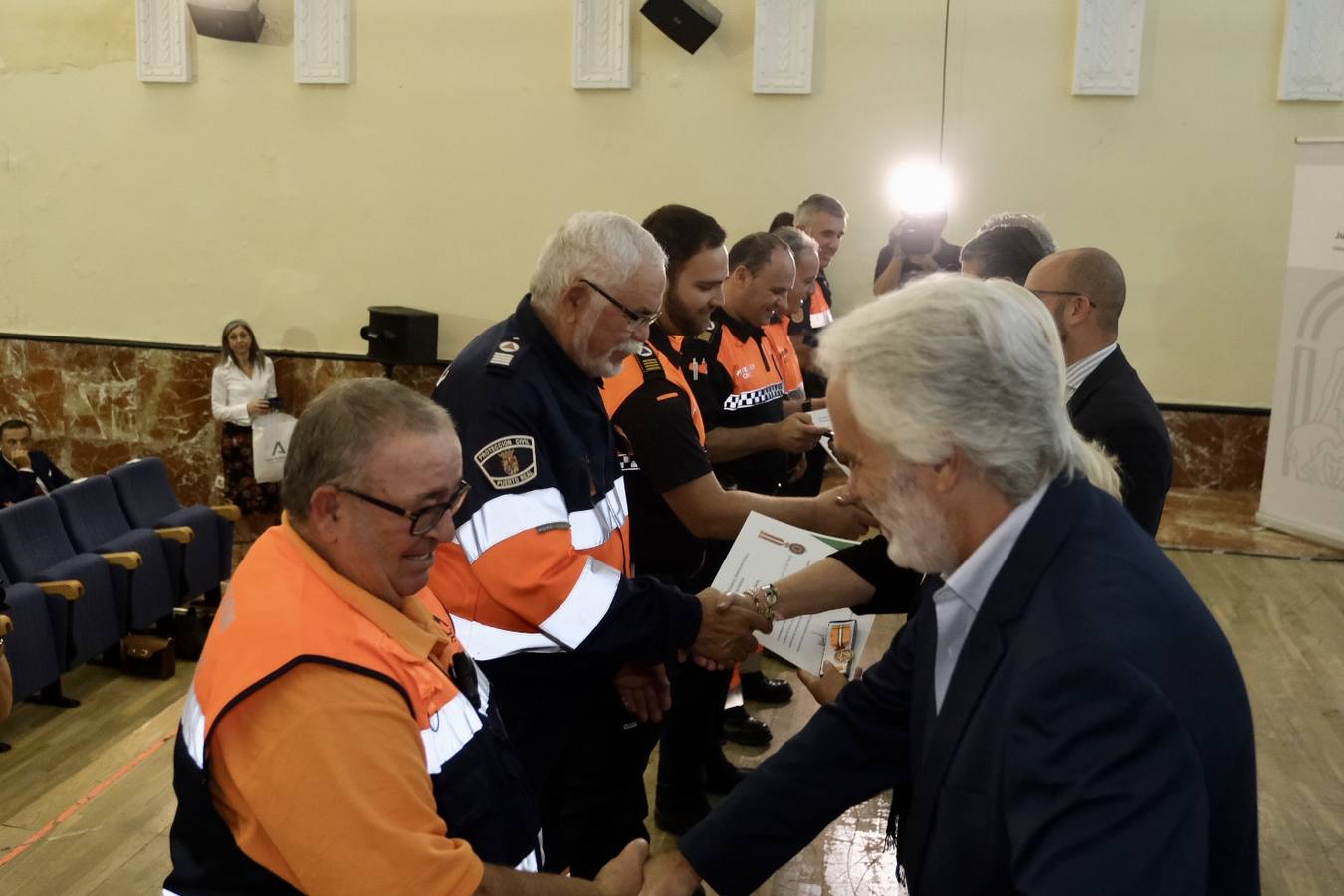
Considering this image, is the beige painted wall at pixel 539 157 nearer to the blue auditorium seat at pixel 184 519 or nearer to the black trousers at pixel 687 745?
the blue auditorium seat at pixel 184 519

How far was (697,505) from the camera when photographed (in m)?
2.97

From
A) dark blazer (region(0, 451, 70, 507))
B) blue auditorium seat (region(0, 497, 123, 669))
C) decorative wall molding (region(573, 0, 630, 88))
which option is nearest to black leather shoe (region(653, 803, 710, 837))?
blue auditorium seat (region(0, 497, 123, 669))

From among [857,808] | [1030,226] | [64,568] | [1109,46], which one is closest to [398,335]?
[64,568]

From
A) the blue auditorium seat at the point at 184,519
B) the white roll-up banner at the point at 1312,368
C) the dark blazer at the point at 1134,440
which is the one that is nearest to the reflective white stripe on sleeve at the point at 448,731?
the dark blazer at the point at 1134,440

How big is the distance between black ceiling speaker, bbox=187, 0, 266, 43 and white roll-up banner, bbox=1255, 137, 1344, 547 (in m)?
6.56

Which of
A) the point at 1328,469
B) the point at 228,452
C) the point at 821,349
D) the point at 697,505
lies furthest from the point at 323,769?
the point at 228,452

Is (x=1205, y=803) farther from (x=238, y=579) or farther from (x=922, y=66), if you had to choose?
(x=922, y=66)

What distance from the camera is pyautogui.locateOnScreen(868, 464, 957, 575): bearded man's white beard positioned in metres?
1.35

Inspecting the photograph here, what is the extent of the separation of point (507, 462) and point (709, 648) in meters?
0.65

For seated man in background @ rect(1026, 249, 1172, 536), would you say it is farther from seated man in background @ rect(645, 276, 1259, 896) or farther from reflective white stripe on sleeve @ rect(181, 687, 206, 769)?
reflective white stripe on sleeve @ rect(181, 687, 206, 769)

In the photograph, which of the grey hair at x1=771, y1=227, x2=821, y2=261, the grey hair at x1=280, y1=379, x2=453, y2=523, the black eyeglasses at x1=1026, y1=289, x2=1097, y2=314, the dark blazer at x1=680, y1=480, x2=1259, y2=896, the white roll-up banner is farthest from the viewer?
the white roll-up banner

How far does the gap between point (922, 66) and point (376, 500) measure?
6.86 metres

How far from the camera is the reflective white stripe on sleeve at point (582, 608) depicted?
2.22 m

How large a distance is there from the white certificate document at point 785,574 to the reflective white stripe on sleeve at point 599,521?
32cm
